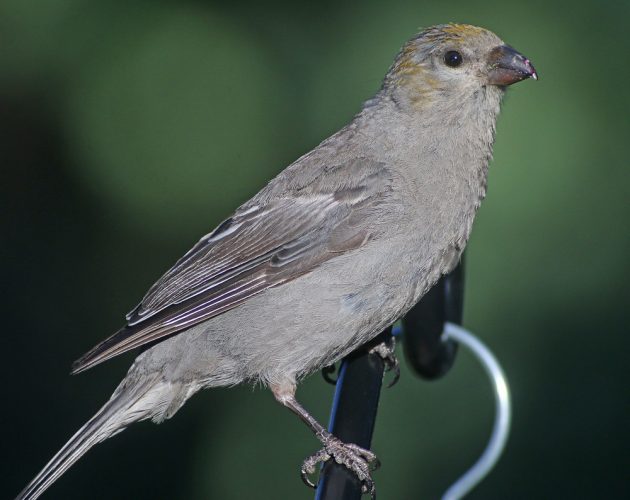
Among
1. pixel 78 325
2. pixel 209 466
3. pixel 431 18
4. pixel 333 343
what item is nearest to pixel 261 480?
pixel 209 466

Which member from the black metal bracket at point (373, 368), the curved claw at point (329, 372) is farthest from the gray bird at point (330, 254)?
the curved claw at point (329, 372)

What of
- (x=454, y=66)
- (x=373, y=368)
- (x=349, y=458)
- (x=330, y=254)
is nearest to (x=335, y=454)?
(x=349, y=458)

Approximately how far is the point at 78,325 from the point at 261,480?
46.1 inches

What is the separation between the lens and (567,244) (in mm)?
5984

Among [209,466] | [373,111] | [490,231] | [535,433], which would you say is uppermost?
[373,111]

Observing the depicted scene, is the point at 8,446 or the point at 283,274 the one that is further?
the point at 8,446

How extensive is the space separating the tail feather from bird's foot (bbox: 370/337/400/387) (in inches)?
32.3

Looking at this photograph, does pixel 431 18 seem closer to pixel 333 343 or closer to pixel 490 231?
pixel 490 231

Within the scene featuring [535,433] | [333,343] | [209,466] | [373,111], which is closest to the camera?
[333,343]

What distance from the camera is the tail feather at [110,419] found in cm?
456

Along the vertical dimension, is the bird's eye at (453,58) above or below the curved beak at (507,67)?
above

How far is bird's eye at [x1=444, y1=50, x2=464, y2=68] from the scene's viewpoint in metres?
4.85

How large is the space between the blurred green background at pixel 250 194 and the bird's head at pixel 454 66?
101 centimetres

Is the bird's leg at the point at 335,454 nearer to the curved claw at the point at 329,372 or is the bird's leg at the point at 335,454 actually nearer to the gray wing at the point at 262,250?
the gray wing at the point at 262,250
